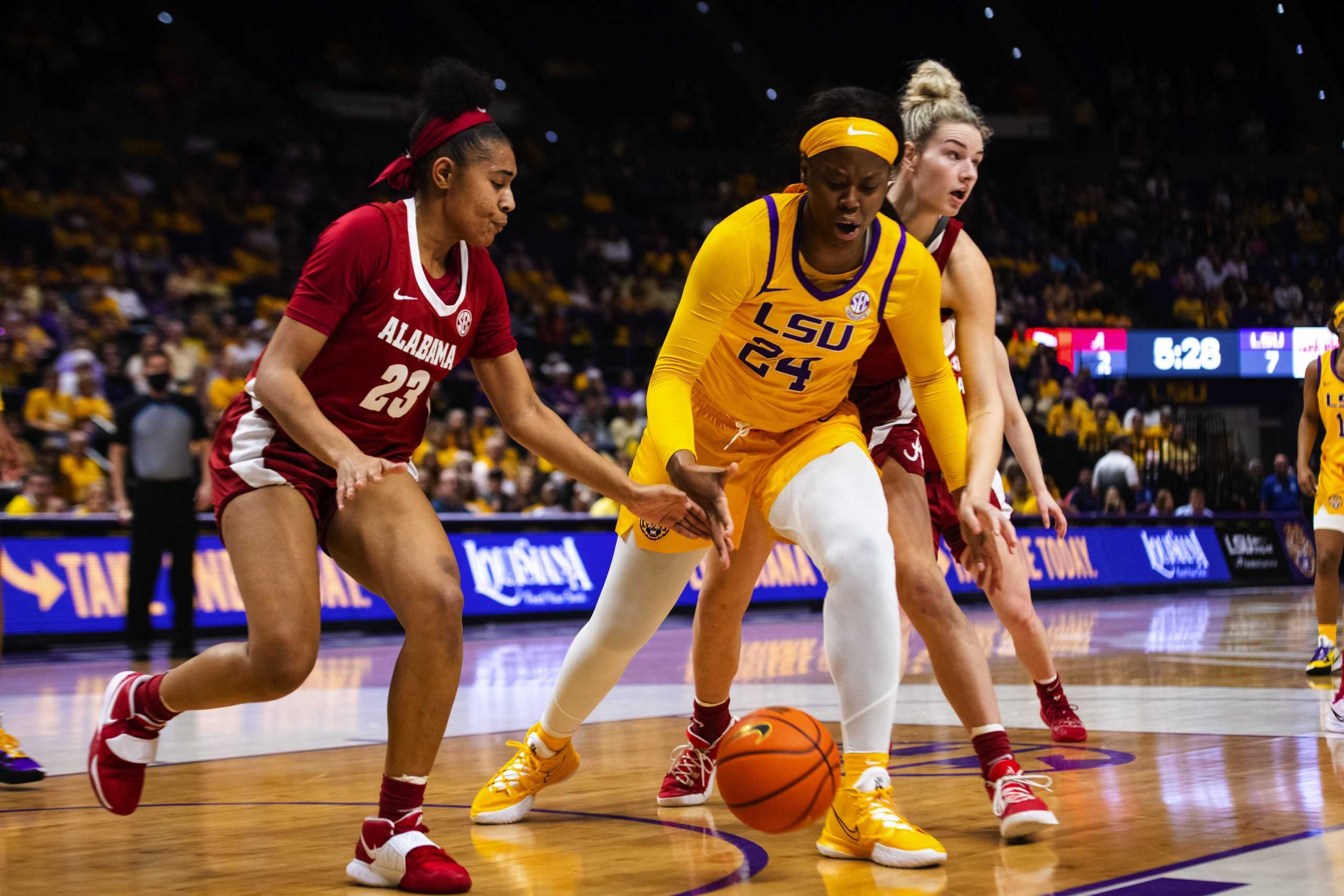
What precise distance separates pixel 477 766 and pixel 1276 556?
1776 cm

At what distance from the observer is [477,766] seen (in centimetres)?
571

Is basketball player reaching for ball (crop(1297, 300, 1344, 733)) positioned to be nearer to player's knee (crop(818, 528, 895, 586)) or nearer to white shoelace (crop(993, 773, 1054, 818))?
white shoelace (crop(993, 773, 1054, 818))

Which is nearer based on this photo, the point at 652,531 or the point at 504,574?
the point at 652,531

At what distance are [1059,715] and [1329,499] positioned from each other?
3.35 m

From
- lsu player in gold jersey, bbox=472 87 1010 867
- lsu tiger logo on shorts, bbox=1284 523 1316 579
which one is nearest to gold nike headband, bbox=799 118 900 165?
lsu player in gold jersey, bbox=472 87 1010 867

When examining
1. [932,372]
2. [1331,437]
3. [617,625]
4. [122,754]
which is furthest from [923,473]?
[1331,437]

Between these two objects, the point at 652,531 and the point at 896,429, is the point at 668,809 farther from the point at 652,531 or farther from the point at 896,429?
the point at 896,429

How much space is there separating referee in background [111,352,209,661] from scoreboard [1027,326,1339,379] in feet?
53.2

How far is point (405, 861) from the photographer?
3.64 metres

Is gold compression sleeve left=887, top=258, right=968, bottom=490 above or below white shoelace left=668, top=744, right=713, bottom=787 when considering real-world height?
above

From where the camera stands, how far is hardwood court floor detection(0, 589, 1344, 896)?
3.75 meters

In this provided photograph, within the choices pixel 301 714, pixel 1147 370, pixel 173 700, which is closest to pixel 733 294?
pixel 173 700

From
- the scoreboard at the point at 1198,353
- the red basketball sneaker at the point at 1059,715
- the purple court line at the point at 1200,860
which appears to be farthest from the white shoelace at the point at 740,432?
the scoreboard at the point at 1198,353

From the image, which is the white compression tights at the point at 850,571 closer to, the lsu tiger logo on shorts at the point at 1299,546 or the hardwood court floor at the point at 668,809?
the hardwood court floor at the point at 668,809
